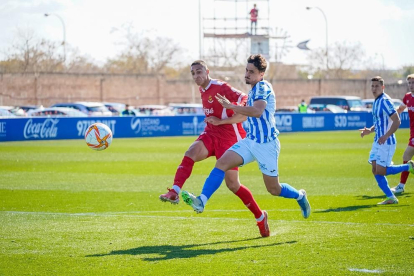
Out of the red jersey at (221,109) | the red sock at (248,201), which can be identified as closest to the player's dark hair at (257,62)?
the red jersey at (221,109)

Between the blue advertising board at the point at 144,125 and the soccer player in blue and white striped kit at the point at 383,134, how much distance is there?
23515 millimetres

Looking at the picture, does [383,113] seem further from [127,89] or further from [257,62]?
[127,89]

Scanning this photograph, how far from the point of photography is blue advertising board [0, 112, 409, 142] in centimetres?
3219

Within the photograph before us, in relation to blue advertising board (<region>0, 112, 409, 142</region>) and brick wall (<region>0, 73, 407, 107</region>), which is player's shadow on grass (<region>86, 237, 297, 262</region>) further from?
brick wall (<region>0, 73, 407, 107</region>)

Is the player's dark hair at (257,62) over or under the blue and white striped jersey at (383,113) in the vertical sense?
over

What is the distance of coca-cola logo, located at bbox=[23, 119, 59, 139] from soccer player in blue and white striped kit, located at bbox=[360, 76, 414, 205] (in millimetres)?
23459

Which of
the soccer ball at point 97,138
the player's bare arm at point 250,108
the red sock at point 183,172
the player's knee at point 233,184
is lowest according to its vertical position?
the player's knee at point 233,184

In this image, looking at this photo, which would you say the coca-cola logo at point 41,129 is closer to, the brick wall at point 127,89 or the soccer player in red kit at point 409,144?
the soccer player in red kit at point 409,144

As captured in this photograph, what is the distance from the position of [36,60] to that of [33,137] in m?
41.4

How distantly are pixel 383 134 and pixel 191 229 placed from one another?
4.10 metres

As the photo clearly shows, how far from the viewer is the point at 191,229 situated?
8992 mm

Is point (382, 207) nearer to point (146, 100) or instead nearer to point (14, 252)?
point (14, 252)

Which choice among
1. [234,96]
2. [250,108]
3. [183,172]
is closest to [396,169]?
[234,96]

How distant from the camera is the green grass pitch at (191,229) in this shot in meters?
6.83
